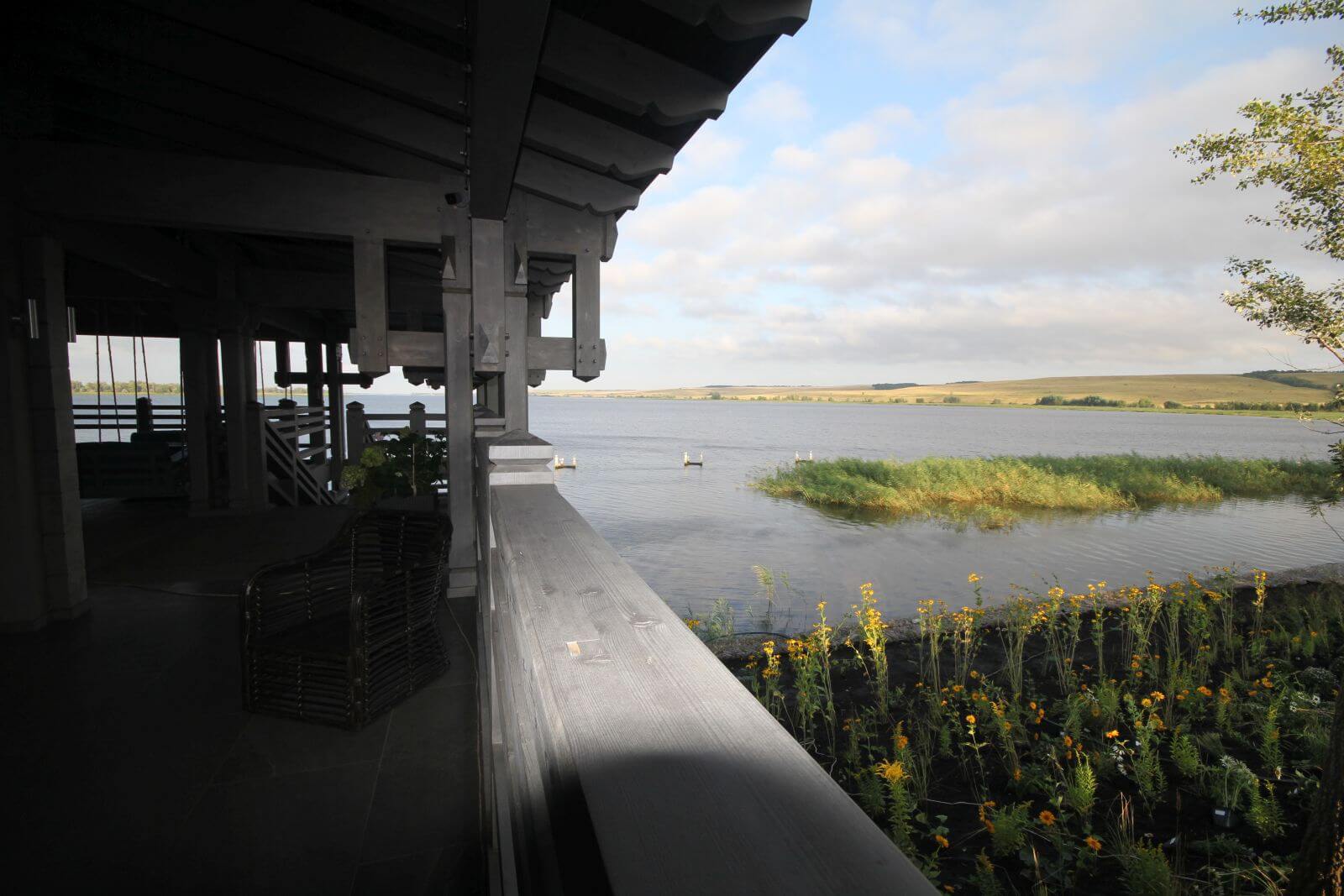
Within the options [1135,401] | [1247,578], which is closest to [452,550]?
[1247,578]

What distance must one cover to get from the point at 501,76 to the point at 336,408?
12.2 meters

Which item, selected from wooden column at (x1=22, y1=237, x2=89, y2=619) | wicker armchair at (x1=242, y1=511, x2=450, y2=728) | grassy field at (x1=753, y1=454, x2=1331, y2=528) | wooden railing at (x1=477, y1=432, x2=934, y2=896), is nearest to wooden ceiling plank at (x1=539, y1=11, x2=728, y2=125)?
wicker armchair at (x1=242, y1=511, x2=450, y2=728)

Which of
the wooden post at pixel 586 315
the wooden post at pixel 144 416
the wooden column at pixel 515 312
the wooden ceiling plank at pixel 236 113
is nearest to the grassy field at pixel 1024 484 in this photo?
the wooden post at pixel 586 315

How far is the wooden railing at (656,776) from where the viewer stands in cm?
38

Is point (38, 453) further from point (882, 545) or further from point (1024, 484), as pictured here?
point (1024, 484)

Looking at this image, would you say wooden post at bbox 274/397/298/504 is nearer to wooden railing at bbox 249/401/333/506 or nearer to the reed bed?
wooden railing at bbox 249/401/333/506

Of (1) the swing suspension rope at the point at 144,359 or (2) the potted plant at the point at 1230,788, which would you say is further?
(1) the swing suspension rope at the point at 144,359

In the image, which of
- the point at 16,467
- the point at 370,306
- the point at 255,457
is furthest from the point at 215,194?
the point at 255,457

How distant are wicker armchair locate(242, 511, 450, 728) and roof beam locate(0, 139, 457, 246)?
1970 mm

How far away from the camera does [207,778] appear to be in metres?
2.40

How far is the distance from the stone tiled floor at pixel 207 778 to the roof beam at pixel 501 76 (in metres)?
2.38

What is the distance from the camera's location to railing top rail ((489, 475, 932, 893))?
14.8 inches

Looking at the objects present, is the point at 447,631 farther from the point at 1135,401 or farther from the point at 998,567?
the point at 1135,401

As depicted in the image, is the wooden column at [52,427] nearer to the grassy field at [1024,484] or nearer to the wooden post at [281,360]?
the wooden post at [281,360]
